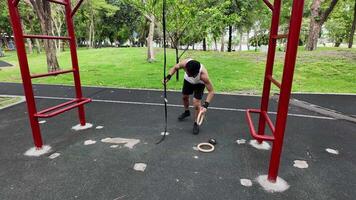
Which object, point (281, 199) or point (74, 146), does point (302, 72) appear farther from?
point (74, 146)

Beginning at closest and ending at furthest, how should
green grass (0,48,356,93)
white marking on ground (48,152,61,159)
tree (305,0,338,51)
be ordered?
1. white marking on ground (48,152,61,159)
2. green grass (0,48,356,93)
3. tree (305,0,338,51)

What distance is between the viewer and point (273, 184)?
8.13 feet

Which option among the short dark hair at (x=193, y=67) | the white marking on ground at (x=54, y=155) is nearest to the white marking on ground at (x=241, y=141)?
the short dark hair at (x=193, y=67)

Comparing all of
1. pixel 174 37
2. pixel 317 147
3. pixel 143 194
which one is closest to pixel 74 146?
pixel 143 194

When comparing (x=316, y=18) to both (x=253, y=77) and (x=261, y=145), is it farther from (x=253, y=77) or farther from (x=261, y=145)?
(x=261, y=145)

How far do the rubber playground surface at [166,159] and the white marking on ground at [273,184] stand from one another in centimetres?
5

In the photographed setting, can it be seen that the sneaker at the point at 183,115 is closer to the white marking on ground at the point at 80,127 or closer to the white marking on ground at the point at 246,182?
the white marking on ground at the point at 80,127

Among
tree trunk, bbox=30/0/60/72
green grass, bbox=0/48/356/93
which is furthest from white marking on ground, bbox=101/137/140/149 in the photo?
tree trunk, bbox=30/0/60/72

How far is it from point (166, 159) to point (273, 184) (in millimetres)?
1295

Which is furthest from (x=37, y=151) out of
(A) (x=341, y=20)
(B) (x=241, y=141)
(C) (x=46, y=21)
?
(A) (x=341, y=20)

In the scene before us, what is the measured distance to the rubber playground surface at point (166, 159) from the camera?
237cm

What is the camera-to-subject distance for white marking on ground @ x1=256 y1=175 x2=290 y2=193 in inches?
94.6

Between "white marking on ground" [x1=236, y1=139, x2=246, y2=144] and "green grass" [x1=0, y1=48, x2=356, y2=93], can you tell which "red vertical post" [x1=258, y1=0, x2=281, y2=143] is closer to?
"white marking on ground" [x1=236, y1=139, x2=246, y2=144]

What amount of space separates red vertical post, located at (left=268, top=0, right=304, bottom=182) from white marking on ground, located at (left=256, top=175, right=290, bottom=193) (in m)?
0.05
